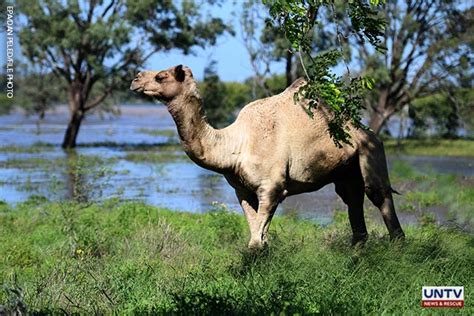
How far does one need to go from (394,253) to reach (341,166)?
4.83 ft

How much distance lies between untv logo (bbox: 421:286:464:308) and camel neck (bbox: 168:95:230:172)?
2.69 meters

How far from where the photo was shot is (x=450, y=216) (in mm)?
10141

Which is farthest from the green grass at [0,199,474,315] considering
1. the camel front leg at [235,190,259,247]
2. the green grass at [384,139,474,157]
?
the green grass at [384,139,474,157]

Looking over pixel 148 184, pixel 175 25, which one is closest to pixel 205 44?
pixel 175 25

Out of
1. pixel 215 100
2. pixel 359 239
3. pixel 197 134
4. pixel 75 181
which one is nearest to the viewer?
pixel 197 134

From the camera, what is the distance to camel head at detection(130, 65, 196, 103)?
8781 millimetres

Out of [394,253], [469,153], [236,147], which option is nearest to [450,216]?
[394,253]

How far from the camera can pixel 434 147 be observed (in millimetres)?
36531

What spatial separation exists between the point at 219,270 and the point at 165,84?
6.54 ft

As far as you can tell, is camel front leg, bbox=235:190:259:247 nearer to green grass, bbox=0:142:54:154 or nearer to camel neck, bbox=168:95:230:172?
camel neck, bbox=168:95:230:172

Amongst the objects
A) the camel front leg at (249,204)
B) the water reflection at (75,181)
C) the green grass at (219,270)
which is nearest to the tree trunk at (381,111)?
the water reflection at (75,181)

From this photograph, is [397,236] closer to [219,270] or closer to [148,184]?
[219,270]

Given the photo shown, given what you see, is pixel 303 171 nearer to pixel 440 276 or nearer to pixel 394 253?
pixel 394 253

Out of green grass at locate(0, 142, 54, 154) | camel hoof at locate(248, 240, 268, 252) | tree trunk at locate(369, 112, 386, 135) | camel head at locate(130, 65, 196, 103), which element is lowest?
green grass at locate(0, 142, 54, 154)
